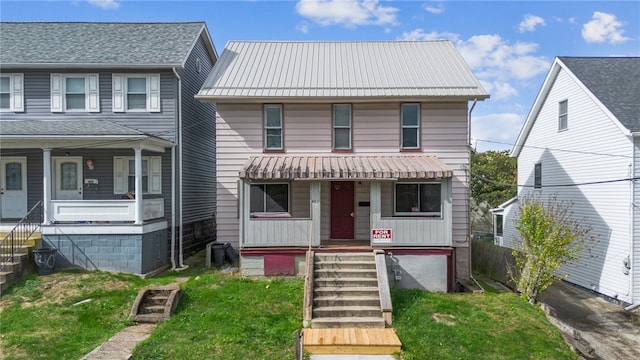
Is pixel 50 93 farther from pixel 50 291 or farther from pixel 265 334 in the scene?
pixel 265 334

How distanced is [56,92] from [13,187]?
140 inches

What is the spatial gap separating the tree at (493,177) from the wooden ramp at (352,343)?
69.6ft

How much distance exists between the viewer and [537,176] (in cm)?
1853

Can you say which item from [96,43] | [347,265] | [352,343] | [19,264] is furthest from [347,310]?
[96,43]

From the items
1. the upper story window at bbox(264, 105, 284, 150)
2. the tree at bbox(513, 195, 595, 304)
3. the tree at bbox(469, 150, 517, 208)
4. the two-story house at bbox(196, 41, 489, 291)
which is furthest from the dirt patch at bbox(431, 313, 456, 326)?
the tree at bbox(469, 150, 517, 208)

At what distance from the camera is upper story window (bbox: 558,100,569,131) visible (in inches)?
645

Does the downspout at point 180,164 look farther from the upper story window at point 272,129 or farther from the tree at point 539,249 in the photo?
the tree at point 539,249

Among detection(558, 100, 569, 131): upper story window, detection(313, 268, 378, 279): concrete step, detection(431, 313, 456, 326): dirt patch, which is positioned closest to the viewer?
detection(431, 313, 456, 326): dirt patch

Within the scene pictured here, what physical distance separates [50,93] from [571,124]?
751 inches

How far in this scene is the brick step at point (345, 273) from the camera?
404 inches

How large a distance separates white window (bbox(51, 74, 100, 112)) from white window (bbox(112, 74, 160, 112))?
0.66m

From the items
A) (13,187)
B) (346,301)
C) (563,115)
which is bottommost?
(346,301)

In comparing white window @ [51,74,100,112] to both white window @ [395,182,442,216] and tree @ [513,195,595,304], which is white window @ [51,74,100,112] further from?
tree @ [513,195,595,304]

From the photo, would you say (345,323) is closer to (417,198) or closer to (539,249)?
(417,198)
